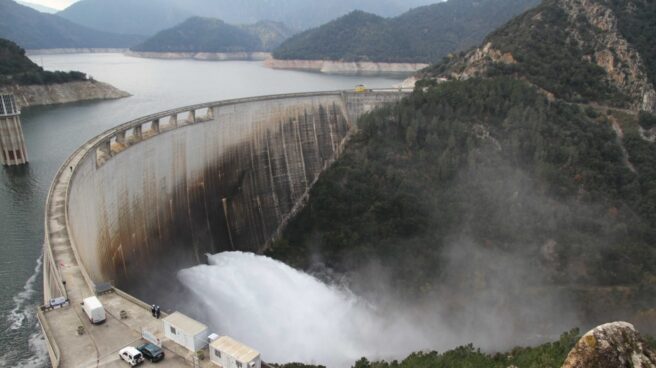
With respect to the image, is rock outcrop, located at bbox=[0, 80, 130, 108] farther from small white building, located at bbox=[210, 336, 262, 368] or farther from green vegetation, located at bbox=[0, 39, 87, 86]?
small white building, located at bbox=[210, 336, 262, 368]

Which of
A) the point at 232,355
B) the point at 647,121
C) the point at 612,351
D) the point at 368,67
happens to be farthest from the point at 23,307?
the point at 368,67

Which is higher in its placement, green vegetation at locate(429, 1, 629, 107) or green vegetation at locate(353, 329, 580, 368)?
green vegetation at locate(429, 1, 629, 107)

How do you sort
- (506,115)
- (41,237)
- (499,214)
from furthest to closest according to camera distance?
(506,115) → (499,214) → (41,237)

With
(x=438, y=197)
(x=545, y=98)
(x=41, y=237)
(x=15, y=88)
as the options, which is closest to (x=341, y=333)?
(x=438, y=197)

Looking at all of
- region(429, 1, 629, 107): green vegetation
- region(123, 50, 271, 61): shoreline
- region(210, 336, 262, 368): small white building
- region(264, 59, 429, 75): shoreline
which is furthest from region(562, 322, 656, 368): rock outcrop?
region(123, 50, 271, 61): shoreline

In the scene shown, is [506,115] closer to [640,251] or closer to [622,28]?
[640,251]

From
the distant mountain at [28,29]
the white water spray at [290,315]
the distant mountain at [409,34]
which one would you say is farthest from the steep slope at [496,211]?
the distant mountain at [28,29]

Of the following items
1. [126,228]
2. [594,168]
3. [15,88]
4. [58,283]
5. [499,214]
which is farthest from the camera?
[15,88]
